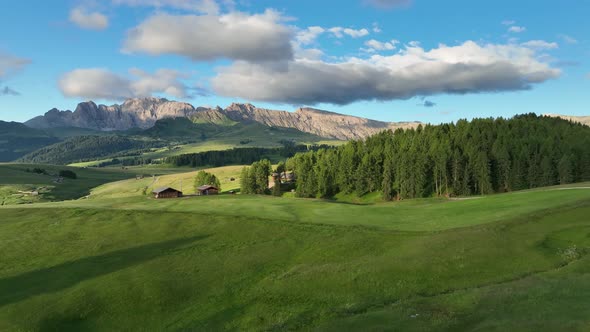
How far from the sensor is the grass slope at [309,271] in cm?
2923

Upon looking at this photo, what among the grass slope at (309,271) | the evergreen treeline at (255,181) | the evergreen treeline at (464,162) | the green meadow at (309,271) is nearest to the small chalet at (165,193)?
the green meadow at (309,271)

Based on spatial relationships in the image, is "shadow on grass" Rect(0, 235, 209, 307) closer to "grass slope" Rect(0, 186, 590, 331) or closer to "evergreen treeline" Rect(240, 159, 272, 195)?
"grass slope" Rect(0, 186, 590, 331)

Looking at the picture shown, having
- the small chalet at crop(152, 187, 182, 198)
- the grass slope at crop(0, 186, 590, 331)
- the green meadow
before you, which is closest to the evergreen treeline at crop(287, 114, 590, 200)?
the small chalet at crop(152, 187, 182, 198)

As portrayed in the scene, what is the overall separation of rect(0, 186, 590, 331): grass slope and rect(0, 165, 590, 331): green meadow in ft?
0.55

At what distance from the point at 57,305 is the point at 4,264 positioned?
1749cm

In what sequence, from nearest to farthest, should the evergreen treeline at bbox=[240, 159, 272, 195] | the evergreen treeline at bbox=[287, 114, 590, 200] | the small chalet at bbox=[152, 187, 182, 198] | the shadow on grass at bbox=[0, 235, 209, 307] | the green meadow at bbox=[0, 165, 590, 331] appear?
the green meadow at bbox=[0, 165, 590, 331] → the shadow on grass at bbox=[0, 235, 209, 307] → the small chalet at bbox=[152, 187, 182, 198] → the evergreen treeline at bbox=[287, 114, 590, 200] → the evergreen treeline at bbox=[240, 159, 272, 195]

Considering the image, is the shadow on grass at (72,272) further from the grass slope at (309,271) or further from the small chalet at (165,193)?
the small chalet at (165,193)

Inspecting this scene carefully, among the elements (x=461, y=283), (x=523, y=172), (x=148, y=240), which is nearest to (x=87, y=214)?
(x=148, y=240)

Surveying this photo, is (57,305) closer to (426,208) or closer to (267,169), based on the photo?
(426,208)

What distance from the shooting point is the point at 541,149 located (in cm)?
13350

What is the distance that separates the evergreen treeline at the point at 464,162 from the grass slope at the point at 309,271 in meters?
65.4

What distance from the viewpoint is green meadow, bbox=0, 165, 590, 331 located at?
1148 inches

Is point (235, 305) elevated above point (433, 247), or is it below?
below

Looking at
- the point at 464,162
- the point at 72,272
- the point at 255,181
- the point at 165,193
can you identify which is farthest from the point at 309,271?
the point at 255,181
